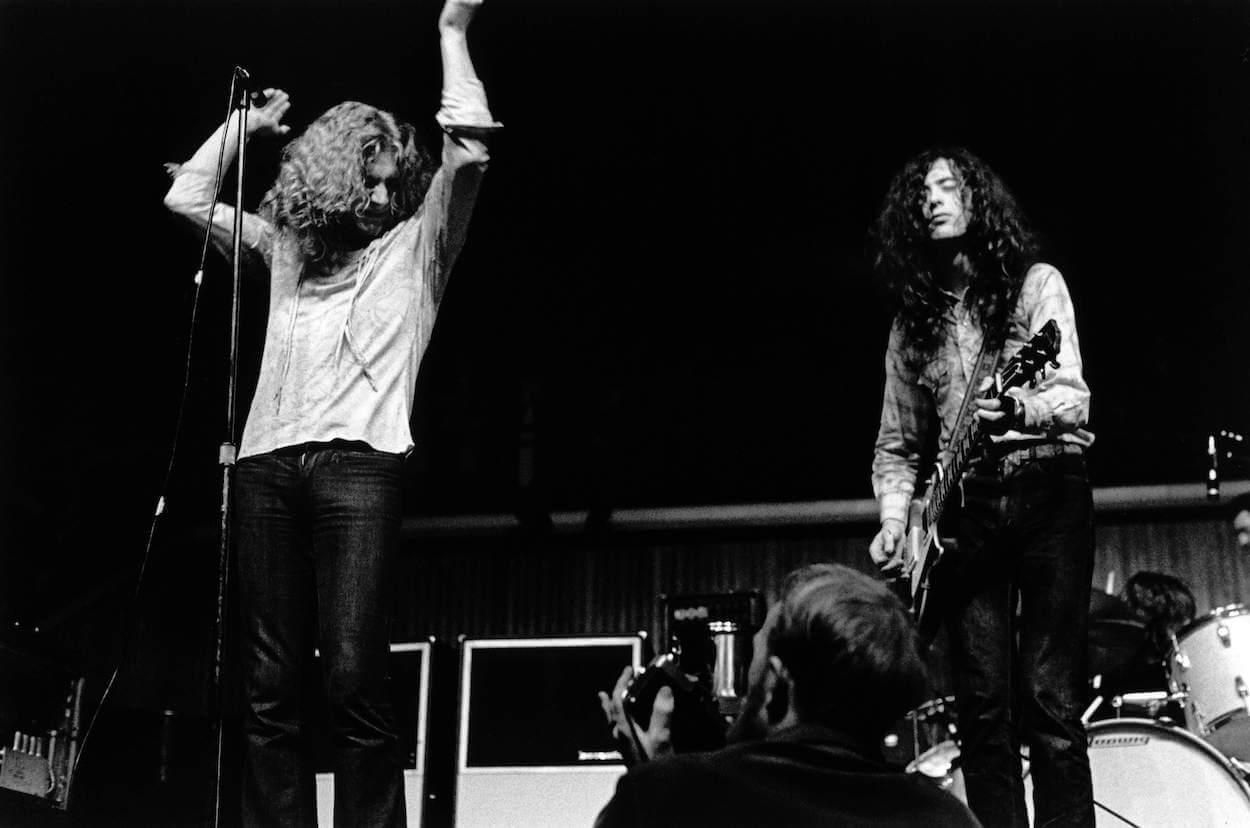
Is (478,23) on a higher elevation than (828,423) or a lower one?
higher

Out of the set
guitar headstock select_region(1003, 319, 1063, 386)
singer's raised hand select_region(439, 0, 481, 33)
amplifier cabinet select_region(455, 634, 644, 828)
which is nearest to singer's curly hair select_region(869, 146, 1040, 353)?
guitar headstock select_region(1003, 319, 1063, 386)

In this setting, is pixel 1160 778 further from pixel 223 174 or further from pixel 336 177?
pixel 223 174

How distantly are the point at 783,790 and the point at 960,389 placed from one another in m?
1.97

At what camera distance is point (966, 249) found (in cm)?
336

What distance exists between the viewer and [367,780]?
2367 millimetres

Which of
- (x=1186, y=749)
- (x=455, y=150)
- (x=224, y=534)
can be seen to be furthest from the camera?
(x=1186, y=749)

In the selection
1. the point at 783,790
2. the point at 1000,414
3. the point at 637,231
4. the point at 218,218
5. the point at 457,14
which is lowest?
the point at 783,790

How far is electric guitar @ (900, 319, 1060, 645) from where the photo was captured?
2.90 m

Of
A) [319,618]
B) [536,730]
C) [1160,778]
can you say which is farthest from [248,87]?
[536,730]

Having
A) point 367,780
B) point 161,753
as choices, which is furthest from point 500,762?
point 367,780

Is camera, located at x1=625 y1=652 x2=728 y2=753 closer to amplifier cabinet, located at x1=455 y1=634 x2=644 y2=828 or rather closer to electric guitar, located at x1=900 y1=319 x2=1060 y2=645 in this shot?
electric guitar, located at x1=900 y1=319 x2=1060 y2=645

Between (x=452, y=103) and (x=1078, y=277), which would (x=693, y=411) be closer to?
(x=1078, y=277)

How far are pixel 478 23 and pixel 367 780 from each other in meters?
3.46

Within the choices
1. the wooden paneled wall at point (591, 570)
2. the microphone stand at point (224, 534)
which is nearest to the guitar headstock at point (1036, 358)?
the microphone stand at point (224, 534)
